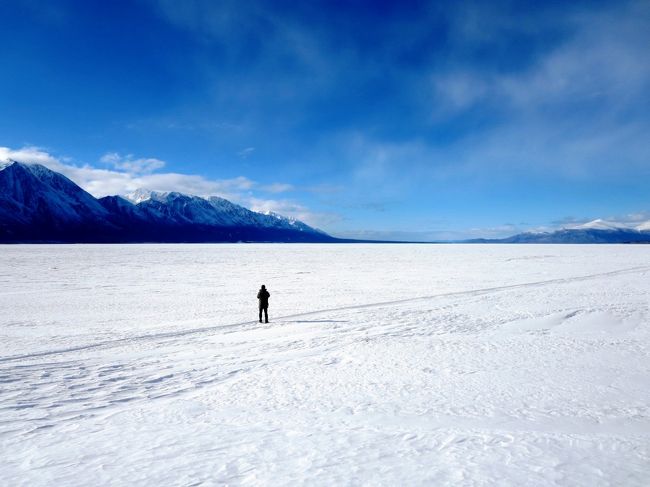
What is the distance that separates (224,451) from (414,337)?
733cm

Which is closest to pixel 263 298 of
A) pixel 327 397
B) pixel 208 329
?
pixel 208 329

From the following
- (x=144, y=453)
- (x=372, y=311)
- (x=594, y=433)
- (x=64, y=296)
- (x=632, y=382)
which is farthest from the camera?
(x=64, y=296)

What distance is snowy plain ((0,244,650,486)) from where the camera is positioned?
4.65 m

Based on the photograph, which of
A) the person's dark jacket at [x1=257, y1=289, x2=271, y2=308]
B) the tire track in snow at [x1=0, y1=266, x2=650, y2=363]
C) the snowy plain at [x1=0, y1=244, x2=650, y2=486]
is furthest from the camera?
the person's dark jacket at [x1=257, y1=289, x2=271, y2=308]

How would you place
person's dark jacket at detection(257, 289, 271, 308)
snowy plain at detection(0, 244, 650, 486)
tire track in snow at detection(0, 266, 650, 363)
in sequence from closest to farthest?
snowy plain at detection(0, 244, 650, 486) → tire track in snow at detection(0, 266, 650, 363) → person's dark jacket at detection(257, 289, 271, 308)

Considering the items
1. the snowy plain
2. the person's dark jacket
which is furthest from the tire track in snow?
the person's dark jacket

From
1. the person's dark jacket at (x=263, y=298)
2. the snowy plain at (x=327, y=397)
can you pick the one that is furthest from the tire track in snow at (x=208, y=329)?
the person's dark jacket at (x=263, y=298)

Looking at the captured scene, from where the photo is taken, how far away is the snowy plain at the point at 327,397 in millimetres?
4652

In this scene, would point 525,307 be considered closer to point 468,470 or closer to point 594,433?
point 594,433

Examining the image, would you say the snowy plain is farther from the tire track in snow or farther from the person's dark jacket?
the person's dark jacket

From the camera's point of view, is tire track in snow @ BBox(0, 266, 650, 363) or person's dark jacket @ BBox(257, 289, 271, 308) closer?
tire track in snow @ BBox(0, 266, 650, 363)

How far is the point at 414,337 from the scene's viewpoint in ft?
36.6

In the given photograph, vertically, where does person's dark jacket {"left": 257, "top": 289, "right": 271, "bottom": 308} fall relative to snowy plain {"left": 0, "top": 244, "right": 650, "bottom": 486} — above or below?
above

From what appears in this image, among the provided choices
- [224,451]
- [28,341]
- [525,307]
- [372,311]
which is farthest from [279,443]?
[525,307]
